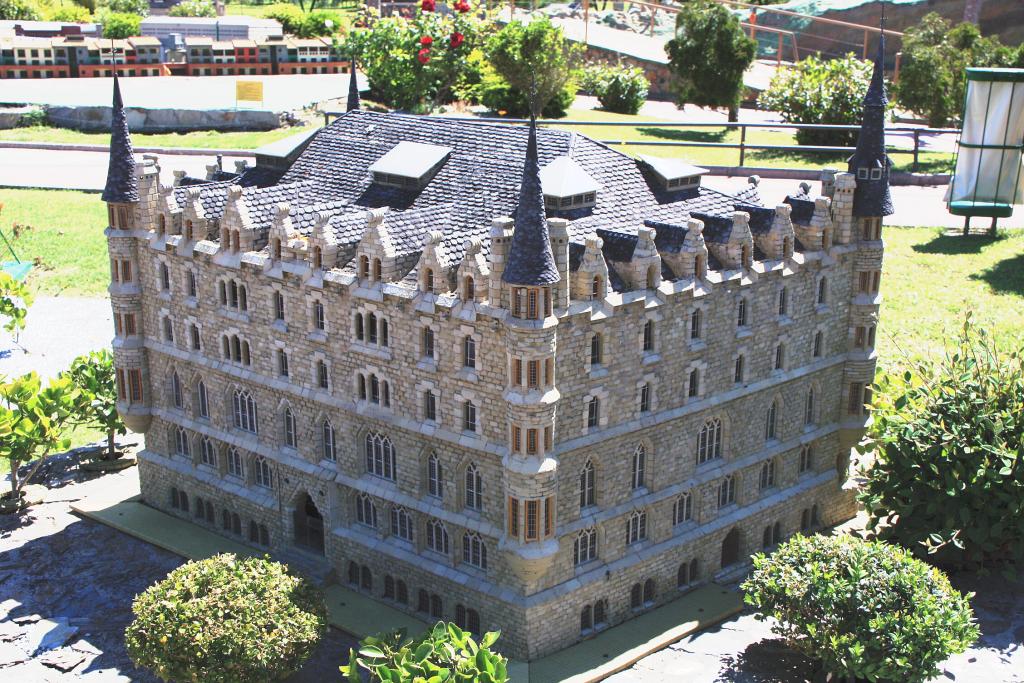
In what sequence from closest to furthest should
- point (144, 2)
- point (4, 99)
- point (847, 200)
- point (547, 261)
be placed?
point (547, 261), point (847, 200), point (4, 99), point (144, 2)

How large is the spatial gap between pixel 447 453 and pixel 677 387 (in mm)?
9214

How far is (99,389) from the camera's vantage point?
6175 cm

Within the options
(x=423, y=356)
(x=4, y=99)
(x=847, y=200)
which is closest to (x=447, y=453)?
(x=423, y=356)

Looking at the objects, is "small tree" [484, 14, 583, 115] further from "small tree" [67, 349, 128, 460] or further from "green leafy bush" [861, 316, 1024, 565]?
"green leafy bush" [861, 316, 1024, 565]

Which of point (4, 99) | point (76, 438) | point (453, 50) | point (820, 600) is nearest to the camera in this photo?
point (820, 600)

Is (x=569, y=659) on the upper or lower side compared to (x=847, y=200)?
lower

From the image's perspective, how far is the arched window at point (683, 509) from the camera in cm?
5125

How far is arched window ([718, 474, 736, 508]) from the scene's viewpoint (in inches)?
2075

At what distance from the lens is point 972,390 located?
52281 millimetres

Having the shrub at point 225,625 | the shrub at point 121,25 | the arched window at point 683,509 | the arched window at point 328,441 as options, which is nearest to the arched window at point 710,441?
the arched window at point 683,509

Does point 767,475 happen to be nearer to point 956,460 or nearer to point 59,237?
point 956,460

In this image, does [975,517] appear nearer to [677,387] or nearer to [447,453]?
[677,387]

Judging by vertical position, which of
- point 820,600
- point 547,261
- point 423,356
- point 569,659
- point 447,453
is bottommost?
point 569,659

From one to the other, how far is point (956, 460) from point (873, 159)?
12.7 metres
